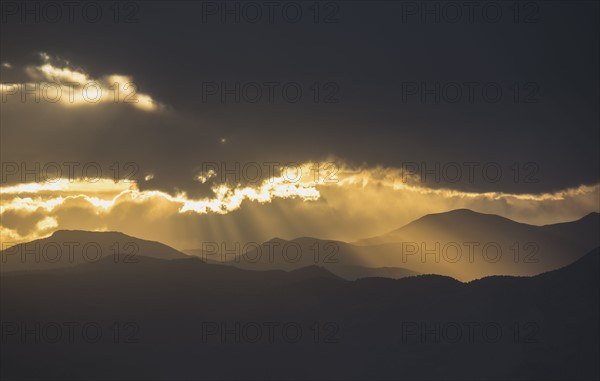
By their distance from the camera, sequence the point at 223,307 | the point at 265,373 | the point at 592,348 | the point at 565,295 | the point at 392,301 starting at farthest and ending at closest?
the point at 223,307
the point at 392,301
the point at 265,373
the point at 565,295
the point at 592,348

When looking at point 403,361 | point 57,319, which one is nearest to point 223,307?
point 57,319

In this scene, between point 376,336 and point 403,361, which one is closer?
point 403,361

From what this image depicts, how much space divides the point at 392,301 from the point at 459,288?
19.0m

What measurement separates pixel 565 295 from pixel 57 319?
133 meters

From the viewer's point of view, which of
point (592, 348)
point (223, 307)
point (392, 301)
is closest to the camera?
point (592, 348)

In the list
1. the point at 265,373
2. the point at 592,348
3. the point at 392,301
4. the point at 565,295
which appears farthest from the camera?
the point at 392,301

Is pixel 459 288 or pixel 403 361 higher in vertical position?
pixel 459 288

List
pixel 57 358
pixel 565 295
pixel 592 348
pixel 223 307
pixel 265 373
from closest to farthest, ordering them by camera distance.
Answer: pixel 592 348
pixel 565 295
pixel 265 373
pixel 57 358
pixel 223 307

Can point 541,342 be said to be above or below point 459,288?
below

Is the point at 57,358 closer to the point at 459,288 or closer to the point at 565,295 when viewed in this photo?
the point at 459,288

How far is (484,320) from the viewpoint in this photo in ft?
476

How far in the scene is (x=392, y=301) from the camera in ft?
576

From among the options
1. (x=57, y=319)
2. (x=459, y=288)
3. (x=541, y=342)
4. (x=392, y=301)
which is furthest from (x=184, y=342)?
(x=541, y=342)

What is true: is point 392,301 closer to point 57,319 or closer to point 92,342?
point 92,342
